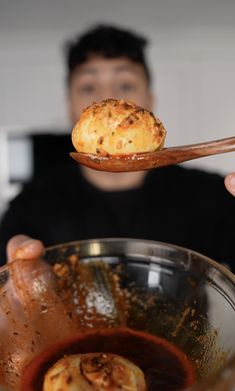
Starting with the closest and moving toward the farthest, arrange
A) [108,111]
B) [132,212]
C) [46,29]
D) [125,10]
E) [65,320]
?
[108,111], [65,320], [132,212], [125,10], [46,29]

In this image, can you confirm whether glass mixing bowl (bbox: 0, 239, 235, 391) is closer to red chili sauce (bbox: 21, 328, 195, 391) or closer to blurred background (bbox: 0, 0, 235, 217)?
red chili sauce (bbox: 21, 328, 195, 391)

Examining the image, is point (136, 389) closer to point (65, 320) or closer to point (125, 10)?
point (65, 320)

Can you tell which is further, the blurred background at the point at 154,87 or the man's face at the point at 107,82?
the blurred background at the point at 154,87

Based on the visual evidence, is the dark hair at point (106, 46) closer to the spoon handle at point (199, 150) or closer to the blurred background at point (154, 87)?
the blurred background at point (154, 87)

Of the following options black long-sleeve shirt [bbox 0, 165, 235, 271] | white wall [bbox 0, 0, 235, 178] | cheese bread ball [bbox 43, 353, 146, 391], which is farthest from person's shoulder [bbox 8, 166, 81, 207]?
cheese bread ball [bbox 43, 353, 146, 391]

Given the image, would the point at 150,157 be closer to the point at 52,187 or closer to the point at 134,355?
the point at 134,355

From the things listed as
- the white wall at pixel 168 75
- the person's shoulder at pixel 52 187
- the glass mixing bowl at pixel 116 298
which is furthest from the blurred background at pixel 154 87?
the glass mixing bowl at pixel 116 298

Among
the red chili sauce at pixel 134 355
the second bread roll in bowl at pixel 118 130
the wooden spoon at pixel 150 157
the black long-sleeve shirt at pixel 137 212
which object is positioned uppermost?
the second bread roll in bowl at pixel 118 130

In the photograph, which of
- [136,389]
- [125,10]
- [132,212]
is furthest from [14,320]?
[125,10]
